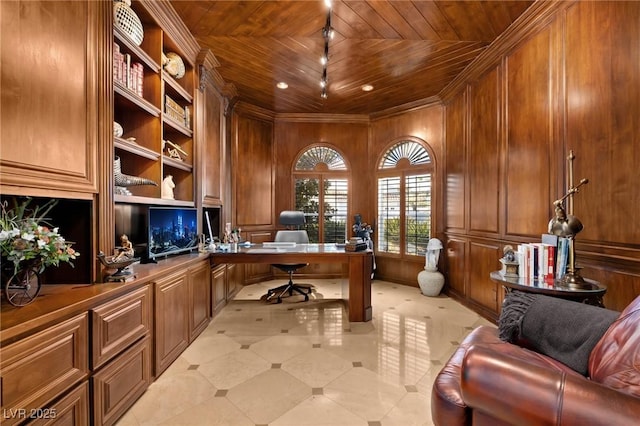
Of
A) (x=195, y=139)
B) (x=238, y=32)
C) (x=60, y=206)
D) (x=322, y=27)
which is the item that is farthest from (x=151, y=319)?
(x=322, y=27)

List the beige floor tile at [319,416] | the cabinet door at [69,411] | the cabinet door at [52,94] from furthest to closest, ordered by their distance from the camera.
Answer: the beige floor tile at [319,416] → the cabinet door at [52,94] → the cabinet door at [69,411]

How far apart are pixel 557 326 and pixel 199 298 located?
9.44ft

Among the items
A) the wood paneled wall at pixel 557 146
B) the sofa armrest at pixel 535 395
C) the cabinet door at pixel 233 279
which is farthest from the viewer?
the cabinet door at pixel 233 279

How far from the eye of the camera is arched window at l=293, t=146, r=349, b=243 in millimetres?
5270

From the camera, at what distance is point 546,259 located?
2105mm

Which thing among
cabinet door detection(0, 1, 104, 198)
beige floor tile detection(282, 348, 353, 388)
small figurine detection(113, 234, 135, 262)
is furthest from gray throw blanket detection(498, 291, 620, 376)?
cabinet door detection(0, 1, 104, 198)

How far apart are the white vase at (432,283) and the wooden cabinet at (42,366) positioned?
3.97 m

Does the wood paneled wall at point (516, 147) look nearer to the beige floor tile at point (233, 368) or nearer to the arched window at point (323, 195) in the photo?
the arched window at point (323, 195)

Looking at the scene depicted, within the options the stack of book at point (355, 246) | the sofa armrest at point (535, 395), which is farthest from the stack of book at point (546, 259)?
the stack of book at point (355, 246)

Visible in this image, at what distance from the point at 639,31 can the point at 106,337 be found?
3.88 meters

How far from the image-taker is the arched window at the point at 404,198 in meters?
4.68

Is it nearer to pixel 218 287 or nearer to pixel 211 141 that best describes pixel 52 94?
pixel 211 141

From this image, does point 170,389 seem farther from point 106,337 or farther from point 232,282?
point 232,282

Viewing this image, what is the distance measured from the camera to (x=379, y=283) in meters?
4.97
